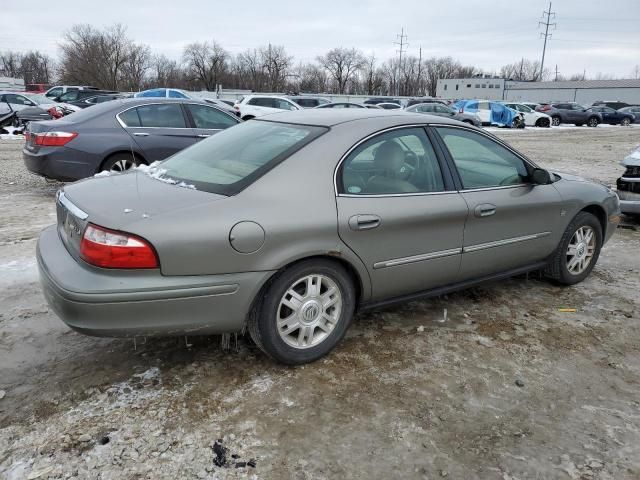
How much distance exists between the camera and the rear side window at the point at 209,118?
27.1ft

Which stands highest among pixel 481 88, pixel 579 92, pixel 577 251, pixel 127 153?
pixel 481 88

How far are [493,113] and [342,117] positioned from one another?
29010 mm

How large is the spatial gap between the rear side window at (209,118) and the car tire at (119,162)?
3.87 ft

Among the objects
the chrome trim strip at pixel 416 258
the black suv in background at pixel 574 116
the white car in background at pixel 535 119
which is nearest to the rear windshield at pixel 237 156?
the chrome trim strip at pixel 416 258

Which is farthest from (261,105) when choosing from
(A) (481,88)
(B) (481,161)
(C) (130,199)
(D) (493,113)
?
(A) (481,88)

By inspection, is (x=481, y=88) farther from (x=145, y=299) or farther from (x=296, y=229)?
(x=145, y=299)

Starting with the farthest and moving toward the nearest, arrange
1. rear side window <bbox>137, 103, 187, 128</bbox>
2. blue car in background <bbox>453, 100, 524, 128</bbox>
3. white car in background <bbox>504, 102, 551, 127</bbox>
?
white car in background <bbox>504, 102, 551, 127</bbox>
blue car in background <bbox>453, 100, 524, 128</bbox>
rear side window <bbox>137, 103, 187, 128</bbox>

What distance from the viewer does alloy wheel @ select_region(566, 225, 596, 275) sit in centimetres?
457

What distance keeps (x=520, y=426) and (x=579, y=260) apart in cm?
242

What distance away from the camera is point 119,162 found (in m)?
7.54

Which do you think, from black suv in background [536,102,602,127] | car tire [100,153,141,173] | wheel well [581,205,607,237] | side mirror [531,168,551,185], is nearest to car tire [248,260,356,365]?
side mirror [531,168,551,185]

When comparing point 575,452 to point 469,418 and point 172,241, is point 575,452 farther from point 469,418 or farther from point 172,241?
point 172,241

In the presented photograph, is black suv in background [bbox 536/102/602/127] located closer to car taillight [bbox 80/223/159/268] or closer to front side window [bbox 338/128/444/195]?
front side window [bbox 338/128/444/195]

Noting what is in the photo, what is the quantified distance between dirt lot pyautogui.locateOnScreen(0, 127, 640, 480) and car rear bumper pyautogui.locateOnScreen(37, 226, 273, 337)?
1.43 feet
